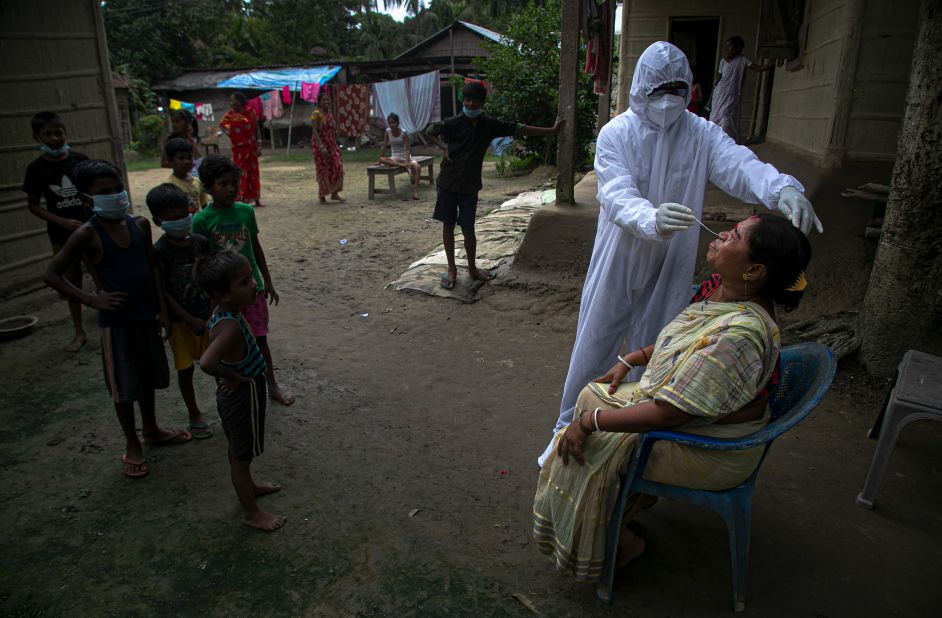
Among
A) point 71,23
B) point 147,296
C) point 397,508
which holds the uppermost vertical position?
point 71,23

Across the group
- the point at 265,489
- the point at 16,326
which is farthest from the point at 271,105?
the point at 265,489

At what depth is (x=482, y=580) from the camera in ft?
6.86

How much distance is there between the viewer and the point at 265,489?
257 cm

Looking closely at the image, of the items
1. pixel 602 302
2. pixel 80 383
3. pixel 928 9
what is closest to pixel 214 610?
pixel 602 302

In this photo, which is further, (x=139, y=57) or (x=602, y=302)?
(x=139, y=57)

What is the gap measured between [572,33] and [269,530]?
4.63 metres

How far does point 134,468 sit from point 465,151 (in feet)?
11.3

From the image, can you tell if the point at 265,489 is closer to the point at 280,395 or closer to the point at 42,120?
the point at 280,395

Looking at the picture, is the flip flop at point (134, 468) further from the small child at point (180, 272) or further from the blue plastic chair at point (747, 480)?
the blue plastic chair at point (747, 480)

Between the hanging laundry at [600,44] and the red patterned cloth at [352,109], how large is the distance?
1199 centimetres

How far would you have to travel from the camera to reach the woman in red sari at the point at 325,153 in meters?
9.39

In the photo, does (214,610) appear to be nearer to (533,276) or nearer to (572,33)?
(533,276)

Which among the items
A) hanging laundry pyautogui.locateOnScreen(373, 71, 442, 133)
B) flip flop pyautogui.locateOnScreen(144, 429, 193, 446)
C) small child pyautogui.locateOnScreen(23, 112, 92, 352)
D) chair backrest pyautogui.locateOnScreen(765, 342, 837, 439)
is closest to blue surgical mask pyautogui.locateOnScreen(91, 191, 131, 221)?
flip flop pyautogui.locateOnScreen(144, 429, 193, 446)

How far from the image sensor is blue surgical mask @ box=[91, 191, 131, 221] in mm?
2604
